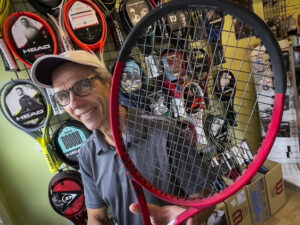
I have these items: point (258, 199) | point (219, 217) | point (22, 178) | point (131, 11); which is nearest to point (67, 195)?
point (22, 178)

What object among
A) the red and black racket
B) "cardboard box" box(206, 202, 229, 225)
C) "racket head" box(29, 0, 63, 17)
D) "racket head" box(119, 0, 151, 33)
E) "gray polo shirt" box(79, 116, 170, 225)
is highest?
"racket head" box(29, 0, 63, 17)

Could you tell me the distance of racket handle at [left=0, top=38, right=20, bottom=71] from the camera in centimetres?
92

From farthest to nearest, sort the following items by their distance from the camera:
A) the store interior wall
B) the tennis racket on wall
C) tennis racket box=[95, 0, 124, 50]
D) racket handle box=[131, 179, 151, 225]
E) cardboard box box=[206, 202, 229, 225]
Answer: cardboard box box=[206, 202, 229, 225], tennis racket box=[95, 0, 124, 50], the store interior wall, racket handle box=[131, 179, 151, 225], the tennis racket on wall

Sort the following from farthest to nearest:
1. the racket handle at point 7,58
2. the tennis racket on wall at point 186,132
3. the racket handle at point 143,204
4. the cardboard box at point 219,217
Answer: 1. the cardboard box at point 219,217
2. the racket handle at point 7,58
3. the racket handle at point 143,204
4. the tennis racket on wall at point 186,132

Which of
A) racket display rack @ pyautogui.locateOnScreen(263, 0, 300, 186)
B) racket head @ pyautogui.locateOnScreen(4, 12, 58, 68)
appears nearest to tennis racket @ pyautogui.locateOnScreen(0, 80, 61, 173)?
racket head @ pyautogui.locateOnScreen(4, 12, 58, 68)

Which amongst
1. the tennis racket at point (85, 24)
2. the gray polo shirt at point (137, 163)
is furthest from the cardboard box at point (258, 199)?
the tennis racket at point (85, 24)

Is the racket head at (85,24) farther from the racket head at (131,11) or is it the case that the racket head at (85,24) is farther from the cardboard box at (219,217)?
the cardboard box at (219,217)

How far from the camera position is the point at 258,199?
1.52 metres

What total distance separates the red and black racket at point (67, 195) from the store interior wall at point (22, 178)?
0.13 metres

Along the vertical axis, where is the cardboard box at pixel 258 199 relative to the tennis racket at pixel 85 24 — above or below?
below

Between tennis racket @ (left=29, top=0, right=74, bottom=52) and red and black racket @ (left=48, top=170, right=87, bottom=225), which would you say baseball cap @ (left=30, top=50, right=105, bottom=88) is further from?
red and black racket @ (left=48, top=170, right=87, bottom=225)

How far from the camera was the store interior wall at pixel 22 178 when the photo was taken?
A: 104 centimetres

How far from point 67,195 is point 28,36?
2.63 feet

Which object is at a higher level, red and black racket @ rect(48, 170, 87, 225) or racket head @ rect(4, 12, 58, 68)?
racket head @ rect(4, 12, 58, 68)
